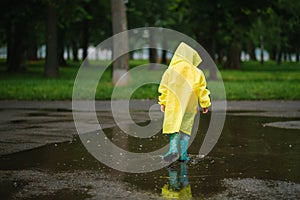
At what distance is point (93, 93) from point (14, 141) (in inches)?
400

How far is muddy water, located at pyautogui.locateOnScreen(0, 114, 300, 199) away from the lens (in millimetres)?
6137

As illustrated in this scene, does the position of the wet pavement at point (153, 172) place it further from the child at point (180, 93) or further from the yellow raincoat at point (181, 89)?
the yellow raincoat at point (181, 89)

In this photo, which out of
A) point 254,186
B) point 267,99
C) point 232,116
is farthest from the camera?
point 267,99

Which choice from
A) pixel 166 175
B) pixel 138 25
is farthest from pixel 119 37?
pixel 138 25

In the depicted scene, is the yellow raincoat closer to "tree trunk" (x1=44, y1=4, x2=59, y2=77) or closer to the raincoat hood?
the raincoat hood

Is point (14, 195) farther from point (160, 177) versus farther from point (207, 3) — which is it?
point (207, 3)

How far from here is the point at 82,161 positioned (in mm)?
8141

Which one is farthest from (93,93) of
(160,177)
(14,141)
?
(160,177)

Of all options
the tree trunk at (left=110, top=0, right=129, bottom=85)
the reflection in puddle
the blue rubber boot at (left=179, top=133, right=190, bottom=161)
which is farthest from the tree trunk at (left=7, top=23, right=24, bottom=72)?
the reflection in puddle

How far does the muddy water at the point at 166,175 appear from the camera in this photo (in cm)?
614

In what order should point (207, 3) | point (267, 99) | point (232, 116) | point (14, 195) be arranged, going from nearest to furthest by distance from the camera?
point (14, 195) → point (232, 116) → point (267, 99) → point (207, 3)

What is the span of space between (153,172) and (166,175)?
9.8 inches

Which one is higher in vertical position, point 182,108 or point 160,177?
point 182,108

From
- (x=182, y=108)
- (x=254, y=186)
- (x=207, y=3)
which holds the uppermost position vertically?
(x=207, y=3)
